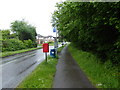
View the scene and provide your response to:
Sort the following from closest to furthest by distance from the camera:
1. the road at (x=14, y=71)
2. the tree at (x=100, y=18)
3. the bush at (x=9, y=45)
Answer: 1. the tree at (x=100, y=18)
2. the road at (x=14, y=71)
3. the bush at (x=9, y=45)

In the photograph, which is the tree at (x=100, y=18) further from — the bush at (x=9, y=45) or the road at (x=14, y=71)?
the bush at (x=9, y=45)

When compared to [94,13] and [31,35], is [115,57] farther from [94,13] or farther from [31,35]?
[31,35]

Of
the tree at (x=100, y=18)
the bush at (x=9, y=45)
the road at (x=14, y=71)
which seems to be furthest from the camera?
the bush at (x=9, y=45)

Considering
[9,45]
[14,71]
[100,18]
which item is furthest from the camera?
[9,45]

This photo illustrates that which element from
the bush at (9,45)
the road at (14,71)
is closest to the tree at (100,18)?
the road at (14,71)

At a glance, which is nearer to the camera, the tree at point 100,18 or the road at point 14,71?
the tree at point 100,18

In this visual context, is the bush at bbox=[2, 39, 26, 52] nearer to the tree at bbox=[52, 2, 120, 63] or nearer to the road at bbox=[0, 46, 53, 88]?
the road at bbox=[0, 46, 53, 88]

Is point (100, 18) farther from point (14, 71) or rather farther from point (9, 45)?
point (9, 45)

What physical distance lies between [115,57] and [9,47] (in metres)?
22.4

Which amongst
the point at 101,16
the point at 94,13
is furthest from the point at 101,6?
the point at 94,13

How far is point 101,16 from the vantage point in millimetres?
4863

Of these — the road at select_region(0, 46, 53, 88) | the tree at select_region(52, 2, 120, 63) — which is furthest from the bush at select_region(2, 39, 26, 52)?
the tree at select_region(52, 2, 120, 63)

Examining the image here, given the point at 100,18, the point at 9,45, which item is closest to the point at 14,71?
the point at 100,18

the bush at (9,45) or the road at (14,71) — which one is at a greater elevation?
the bush at (9,45)
